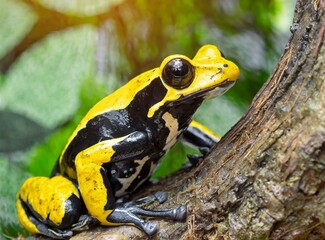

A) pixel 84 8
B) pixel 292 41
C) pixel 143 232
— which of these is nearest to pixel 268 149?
pixel 292 41

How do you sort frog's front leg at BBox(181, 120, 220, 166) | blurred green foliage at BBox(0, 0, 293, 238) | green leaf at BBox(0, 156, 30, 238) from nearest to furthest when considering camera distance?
frog's front leg at BBox(181, 120, 220, 166)
green leaf at BBox(0, 156, 30, 238)
blurred green foliage at BBox(0, 0, 293, 238)

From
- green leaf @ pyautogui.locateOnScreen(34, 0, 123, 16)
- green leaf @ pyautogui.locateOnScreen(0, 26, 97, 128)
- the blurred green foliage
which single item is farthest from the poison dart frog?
green leaf @ pyautogui.locateOnScreen(34, 0, 123, 16)

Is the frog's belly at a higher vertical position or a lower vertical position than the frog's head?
lower

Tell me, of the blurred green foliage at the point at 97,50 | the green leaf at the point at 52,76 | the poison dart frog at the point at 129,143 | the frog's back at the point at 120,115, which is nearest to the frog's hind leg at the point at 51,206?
the poison dart frog at the point at 129,143

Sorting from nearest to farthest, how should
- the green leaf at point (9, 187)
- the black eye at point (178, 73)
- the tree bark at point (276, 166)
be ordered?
the tree bark at point (276, 166) → the black eye at point (178, 73) → the green leaf at point (9, 187)

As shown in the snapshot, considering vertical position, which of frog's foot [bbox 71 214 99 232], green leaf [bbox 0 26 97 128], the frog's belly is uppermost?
green leaf [bbox 0 26 97 128]

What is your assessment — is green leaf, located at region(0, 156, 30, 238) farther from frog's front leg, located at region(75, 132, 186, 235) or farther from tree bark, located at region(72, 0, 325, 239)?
tree bark, located at region(72, 0, 325, 239)

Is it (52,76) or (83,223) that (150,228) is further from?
(52,76)

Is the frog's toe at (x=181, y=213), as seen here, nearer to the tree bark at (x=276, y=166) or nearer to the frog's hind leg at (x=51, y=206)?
the tree bark at (x=276, y=166)
